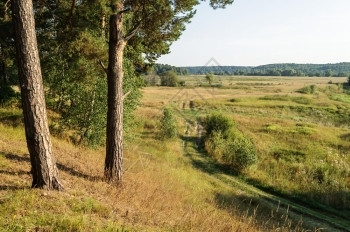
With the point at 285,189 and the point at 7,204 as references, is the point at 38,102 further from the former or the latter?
the point at 285,189

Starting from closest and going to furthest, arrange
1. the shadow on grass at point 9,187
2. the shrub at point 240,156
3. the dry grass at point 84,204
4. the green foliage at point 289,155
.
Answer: the dry grass at point 84,204, the shadow on grass at point 9,187, the shrub at point 240,156, the green foliage at point 289,155

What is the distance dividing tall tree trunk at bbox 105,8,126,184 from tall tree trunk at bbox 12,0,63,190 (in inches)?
107

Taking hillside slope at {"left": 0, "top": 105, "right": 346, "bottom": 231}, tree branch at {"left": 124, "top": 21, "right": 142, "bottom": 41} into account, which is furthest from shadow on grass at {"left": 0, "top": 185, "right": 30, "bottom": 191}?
tree branch at {"left": 124, "top": 21, "right": 142, "bottom": 41}

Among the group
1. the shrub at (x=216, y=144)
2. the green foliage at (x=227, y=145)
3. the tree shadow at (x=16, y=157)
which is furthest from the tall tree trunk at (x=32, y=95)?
the shrub at (x=216, y=144)

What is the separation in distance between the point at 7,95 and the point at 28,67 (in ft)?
57.3

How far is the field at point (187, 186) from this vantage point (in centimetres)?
668

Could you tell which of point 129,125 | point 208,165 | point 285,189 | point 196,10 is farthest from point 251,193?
point 196,10

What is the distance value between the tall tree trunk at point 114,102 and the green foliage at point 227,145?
16.1m

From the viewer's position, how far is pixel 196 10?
10617mm

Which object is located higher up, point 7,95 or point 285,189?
point 7,95

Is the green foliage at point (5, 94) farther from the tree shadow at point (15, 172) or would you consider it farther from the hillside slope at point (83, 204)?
the tree shadow at point (15, 172)

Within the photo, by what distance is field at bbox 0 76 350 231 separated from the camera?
668 cm

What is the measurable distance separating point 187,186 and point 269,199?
586 centimetres

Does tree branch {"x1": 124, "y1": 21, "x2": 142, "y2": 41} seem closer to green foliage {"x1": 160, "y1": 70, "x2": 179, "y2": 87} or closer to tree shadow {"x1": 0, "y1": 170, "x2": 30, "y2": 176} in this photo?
tree shadow {"x1": 0, "y1": 170, "x2": 30, "y2": 176}
